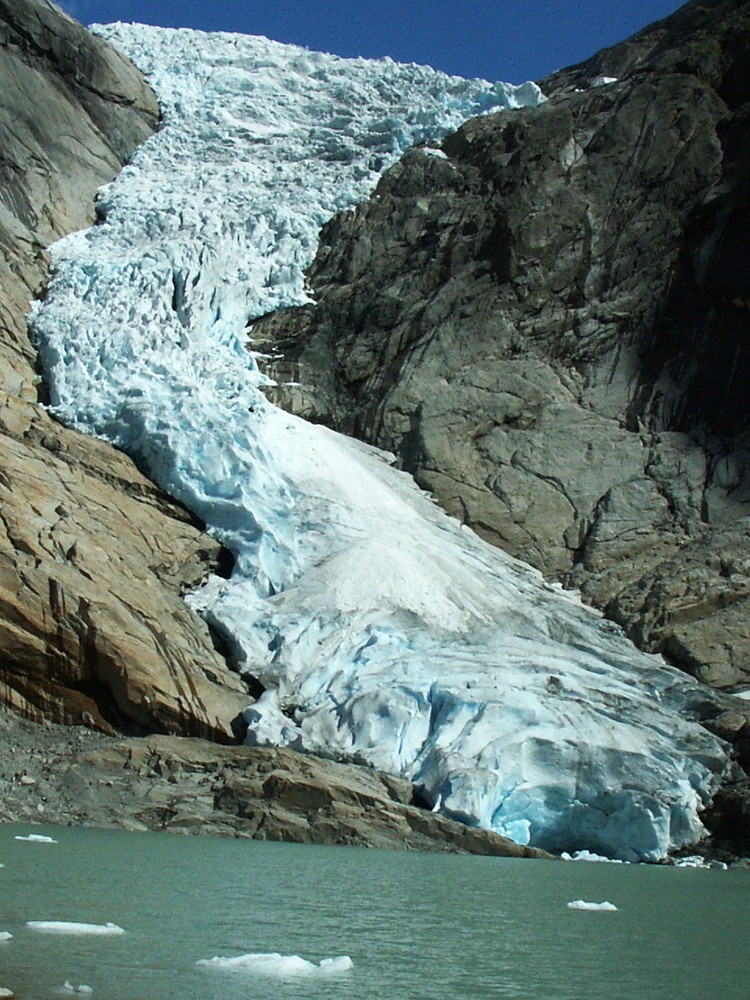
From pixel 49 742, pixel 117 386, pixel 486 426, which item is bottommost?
pixel 49 742

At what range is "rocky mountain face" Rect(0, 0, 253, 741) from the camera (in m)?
16.1

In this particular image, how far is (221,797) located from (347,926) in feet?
22.1

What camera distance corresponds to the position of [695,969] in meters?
7.70

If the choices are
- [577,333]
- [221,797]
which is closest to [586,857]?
[221,797]

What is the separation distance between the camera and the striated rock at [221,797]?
47.2 feet

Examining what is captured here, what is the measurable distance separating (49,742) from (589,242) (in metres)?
18.7

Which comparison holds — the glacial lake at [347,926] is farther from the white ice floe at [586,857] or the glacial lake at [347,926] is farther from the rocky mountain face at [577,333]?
the rocky mountain face at [577,333]

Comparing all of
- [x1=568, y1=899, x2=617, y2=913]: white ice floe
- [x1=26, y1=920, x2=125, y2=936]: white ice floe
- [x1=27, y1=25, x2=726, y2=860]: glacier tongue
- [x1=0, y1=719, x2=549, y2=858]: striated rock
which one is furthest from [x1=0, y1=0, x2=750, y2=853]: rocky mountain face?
[x1=26, y1=920, x2=125, y2=936]: white ice floe

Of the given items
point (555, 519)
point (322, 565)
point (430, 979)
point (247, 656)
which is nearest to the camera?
point (430, 979)

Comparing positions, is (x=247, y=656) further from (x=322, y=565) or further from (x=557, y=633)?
(x=557, y=633)

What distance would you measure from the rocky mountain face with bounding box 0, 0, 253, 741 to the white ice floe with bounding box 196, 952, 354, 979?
9.88 meters

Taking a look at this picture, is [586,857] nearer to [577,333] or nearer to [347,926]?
[347,926]

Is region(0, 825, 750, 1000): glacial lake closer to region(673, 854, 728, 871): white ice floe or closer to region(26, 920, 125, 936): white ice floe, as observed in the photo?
region(26, 920, 125, 936): white ice floe

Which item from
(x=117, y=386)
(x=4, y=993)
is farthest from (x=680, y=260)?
(x=4, y=993)
